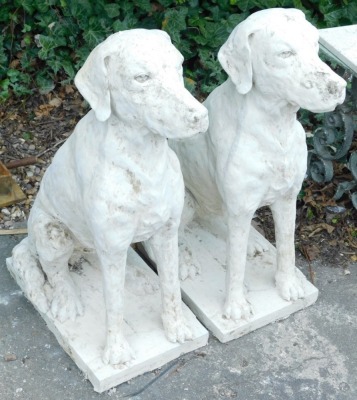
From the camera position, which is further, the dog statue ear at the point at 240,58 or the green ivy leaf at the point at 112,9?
the green ivy leaf at the point at 112,9

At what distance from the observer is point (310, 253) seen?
460 centimetres

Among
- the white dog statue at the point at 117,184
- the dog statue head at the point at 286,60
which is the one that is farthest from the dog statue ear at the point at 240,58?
the white dog statue at the point at 117,184

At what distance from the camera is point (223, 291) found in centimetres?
411

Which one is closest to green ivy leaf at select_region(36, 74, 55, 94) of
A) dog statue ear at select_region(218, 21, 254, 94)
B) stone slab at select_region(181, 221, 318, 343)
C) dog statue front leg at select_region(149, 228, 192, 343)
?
stone slab at select_region(181, 221, 318, 343)

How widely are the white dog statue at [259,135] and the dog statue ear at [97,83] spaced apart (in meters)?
0.57

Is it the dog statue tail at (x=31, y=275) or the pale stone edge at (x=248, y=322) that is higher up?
the dog statue tail at (x=31, y=275)

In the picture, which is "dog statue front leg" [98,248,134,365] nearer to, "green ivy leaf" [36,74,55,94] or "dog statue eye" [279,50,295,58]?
"dog statue eye" [279,50,295,58]

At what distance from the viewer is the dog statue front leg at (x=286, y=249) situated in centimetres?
384

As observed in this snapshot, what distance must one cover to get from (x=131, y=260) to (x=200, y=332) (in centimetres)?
57

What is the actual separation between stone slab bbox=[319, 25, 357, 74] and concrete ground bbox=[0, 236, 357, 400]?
131 cm

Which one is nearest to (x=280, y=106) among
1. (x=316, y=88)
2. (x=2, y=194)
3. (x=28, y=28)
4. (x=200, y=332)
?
(x=316, y=88)

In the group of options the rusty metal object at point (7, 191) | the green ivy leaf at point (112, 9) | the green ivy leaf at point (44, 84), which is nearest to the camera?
the rusty metal object at point (7, 191)

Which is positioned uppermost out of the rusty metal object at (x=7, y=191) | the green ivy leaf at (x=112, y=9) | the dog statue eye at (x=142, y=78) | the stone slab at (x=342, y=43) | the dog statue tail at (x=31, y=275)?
the dog statue eye at (x=142, y=78)

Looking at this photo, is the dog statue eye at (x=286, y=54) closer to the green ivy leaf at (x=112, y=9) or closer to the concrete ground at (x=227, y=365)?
the concrete ground at (x=227, y=365)
